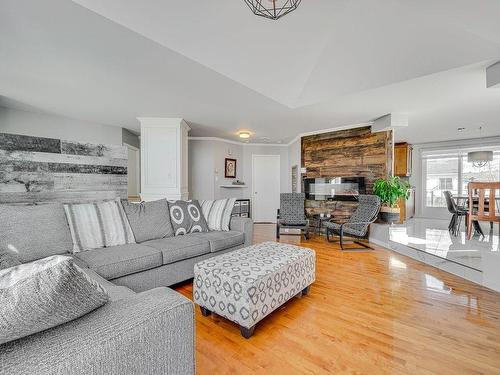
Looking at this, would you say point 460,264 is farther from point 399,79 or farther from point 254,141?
point 254,141

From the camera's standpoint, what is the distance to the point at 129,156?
16.9 feet

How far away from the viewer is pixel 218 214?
328 centimetres

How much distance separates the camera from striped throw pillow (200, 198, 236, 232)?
3.23 meters

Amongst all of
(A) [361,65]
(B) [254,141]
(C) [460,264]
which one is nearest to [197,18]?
(A) [361,65]

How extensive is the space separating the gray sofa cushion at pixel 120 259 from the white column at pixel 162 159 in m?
2.06

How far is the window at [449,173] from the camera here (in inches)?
246

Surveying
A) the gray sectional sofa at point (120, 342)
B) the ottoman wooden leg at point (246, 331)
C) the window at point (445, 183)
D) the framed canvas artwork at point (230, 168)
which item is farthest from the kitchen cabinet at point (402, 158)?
the gray sectional sofa at point (120, 342)

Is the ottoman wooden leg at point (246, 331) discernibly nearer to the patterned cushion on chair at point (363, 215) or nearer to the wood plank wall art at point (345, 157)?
the patterned cushion on chair at point (363, 215)

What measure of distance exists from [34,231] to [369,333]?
2.68m

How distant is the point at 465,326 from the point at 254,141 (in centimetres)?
542

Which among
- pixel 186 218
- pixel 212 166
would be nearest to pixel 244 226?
pixel 186 218

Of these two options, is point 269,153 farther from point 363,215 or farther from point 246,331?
point 246,331

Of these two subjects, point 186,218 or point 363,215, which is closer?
point 186,218

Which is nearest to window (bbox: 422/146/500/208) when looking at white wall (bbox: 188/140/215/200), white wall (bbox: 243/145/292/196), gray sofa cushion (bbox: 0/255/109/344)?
white wall (bbox: 243/145/292/196)
